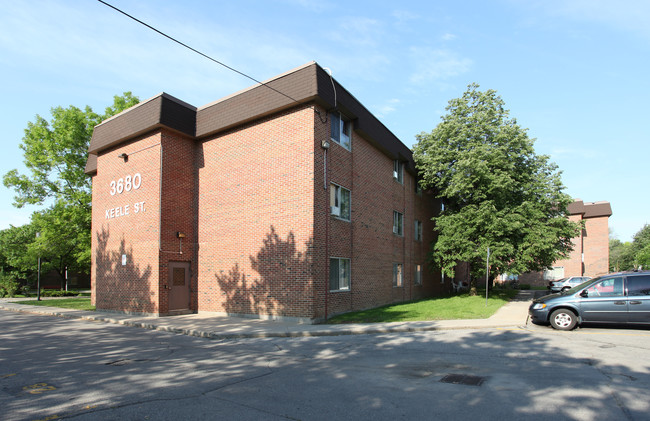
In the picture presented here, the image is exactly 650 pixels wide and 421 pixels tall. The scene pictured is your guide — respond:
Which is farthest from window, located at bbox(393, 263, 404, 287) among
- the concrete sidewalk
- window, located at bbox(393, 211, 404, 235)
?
the concrete sidewalk

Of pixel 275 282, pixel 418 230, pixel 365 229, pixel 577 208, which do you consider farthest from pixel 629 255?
pixel 275 282

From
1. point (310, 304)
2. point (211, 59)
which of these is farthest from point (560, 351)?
point (211, 59)

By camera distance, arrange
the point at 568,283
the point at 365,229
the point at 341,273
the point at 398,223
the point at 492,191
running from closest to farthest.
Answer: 1. the point at 341,273
2. the point at 365,229
3. the point at 492,191
4. the point at 398,223
5. the point at 568,283

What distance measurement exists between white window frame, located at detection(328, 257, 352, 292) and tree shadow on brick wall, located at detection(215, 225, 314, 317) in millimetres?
1469

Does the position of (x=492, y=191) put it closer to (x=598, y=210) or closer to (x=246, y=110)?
(x=246, y=110)

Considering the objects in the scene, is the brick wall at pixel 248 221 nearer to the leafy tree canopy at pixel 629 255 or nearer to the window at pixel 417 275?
the window at pixel 417 275

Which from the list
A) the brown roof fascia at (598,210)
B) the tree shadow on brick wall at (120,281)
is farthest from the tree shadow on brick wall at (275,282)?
the brown roof fascia at (598,210)

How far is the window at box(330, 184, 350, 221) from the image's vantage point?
15174mm

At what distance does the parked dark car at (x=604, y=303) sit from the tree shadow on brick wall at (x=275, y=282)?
24.7 ft

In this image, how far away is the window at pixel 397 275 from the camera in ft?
68.9

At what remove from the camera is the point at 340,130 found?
16109 mm

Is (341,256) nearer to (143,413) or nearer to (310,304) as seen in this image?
(310,304)

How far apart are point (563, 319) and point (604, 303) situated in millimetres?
1168

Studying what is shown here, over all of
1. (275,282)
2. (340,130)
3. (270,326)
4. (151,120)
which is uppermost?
(151,120)
